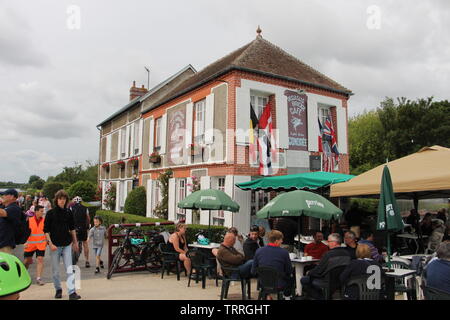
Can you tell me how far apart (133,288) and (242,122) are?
22.5 feet

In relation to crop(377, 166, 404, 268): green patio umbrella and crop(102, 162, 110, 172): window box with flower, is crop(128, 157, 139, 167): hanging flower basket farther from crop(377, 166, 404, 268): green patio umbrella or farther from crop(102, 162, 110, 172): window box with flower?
crop(377, 166, 404, 268): green patio umbrella

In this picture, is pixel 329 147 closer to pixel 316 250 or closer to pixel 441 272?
pixel 316 250

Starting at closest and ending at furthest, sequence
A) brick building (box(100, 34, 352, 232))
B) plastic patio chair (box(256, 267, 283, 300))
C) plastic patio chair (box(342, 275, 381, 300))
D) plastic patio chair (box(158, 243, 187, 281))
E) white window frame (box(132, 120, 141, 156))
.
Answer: plastic patio chair (box(342, 275, 381, 300))
plastic patio chair (box(256, 267, 283, 300))
plastic patio chair (box(158, 243, 187, 281))
brick building (box(100, 34, 352, 232))
white window frame (box(132, 120, 141, 156))

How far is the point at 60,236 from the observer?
19.2 ft

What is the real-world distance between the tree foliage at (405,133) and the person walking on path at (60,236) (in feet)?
83.0

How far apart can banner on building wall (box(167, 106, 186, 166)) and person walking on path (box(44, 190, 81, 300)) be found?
901 cm

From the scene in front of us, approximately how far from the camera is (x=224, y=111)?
40.3 feet

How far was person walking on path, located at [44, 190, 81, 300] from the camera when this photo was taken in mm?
5805

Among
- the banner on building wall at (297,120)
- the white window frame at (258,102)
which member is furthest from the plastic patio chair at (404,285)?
the white window frame at (258,102)

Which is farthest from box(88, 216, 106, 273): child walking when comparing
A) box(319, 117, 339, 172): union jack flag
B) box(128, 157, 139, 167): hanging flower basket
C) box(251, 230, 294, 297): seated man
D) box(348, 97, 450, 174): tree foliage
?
box(348, 97, 450, 174): tree foliage

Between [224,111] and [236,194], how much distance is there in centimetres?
297

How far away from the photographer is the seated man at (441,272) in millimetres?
3990
